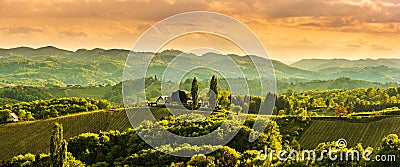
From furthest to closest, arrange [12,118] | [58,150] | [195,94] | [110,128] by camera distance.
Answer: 1. [12,118]
2. [110,128]
3. [195,94]
4. [58,150]

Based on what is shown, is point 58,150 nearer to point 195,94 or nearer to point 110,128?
point 195,94

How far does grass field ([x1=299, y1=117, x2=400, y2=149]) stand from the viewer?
74500 millimetres

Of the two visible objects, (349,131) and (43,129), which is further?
(43,129)

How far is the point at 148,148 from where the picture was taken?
61969 millimetres

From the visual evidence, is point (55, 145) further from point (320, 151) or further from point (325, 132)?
point (325, 132)

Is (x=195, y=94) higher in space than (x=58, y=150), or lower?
higher

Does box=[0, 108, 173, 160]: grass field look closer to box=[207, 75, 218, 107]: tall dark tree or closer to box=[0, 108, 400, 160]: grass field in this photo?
box=[0, 108, 400, 160]: grass field

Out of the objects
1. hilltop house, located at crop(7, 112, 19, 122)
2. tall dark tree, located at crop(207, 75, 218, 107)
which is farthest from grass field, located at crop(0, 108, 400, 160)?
tall dark tree, located at crop(207, 75, 218, 107)

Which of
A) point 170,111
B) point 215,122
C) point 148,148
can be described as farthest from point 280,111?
point 148,148

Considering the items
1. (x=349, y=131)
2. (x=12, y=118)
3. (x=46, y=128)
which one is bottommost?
(x=46, y=128)

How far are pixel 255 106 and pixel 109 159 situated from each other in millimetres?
65058

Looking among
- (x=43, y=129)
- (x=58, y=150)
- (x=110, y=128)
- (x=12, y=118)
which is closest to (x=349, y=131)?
(x=110, y=128)

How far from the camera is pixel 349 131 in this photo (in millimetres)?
79062

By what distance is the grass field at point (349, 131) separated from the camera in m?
74.5
